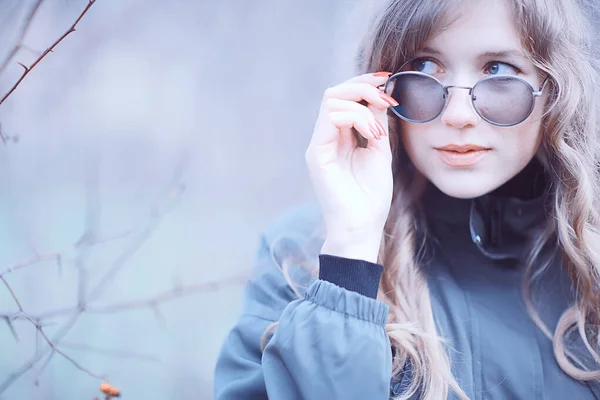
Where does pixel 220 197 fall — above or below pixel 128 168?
below

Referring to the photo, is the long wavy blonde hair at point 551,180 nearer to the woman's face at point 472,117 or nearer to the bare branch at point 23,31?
the woman's face at point 472,117

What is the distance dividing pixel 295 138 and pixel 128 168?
85 centimetres

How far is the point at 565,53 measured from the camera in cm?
136

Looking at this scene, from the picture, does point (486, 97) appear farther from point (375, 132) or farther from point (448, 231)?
point (448, 231)

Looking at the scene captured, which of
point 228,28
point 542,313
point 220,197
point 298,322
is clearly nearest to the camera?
point 298,322

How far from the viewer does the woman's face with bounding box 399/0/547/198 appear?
129 centimetres

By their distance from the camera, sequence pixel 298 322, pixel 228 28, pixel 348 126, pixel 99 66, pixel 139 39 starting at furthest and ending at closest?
pixel 228 28, pixel 139 39, pixel 99 66, pixel 348 126, pixel 298 322

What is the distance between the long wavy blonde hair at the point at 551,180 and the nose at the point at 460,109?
0.14m

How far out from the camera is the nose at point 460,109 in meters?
1.32

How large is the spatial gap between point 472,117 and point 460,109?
3 cm

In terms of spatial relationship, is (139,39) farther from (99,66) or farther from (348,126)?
(348,126)

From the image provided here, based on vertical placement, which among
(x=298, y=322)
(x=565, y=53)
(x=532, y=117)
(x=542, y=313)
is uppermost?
(x=565, y=53)

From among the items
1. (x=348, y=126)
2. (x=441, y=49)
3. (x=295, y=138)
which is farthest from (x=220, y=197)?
(x=441, y=49)

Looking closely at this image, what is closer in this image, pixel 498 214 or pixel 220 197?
pixel 498 214
